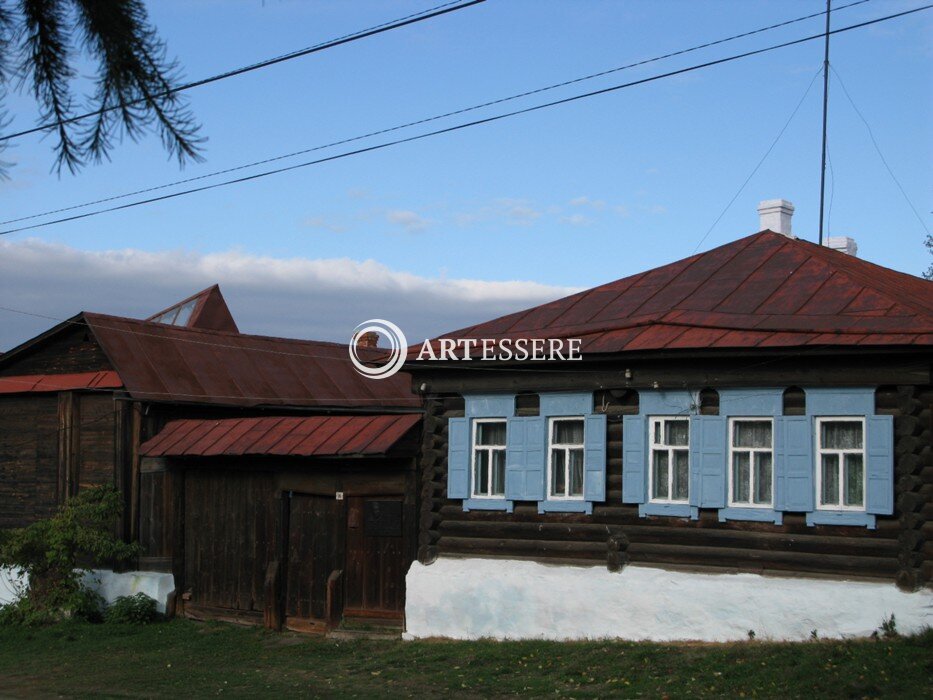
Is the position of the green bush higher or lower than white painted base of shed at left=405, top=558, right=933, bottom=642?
lower

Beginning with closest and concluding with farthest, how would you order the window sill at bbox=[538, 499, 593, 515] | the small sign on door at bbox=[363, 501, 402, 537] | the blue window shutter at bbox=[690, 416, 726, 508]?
the blue window shutter at bbox=[690, 416, 726, 508], the window sill at bbox=[538, 499, 593, 515], the small sign on door at bbox=[363, 501, 402, 537]

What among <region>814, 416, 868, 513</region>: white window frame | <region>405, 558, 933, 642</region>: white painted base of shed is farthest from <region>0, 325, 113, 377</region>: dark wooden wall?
<region>814, 416, 868, 513</region>: white window frame

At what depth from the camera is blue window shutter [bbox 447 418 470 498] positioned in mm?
17625

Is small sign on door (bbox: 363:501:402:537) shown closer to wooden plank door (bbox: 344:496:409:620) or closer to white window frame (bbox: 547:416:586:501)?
wooden plank door (bbox: 344:496:409:620)

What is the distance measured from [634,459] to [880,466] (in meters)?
3.32

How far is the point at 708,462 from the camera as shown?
15.4m

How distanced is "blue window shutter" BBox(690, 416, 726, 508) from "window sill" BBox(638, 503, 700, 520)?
0.12 metres

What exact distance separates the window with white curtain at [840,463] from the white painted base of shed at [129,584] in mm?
11892

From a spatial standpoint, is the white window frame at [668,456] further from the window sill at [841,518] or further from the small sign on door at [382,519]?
the small sign on door at [382,519]

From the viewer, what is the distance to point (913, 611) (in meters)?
13.7

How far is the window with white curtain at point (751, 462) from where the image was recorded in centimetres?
1521

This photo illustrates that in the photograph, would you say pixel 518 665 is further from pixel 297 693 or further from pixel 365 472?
pixel 365 472

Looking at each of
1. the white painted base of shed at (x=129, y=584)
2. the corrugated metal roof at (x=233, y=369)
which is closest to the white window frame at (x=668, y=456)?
the corrugated metal roof at (x=233, y=369)

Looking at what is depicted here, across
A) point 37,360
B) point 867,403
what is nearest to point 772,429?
point 867,403
